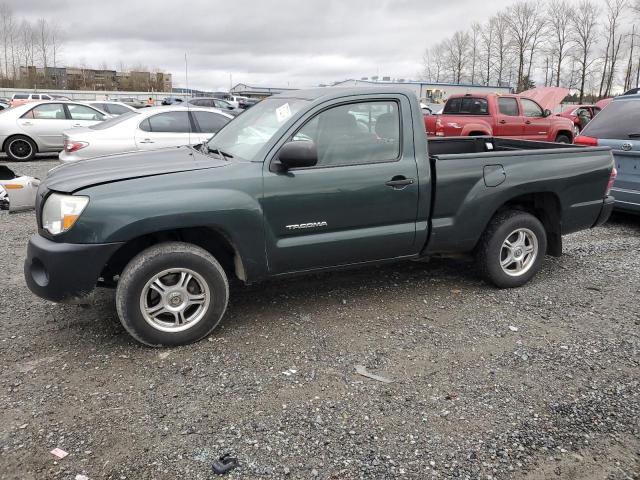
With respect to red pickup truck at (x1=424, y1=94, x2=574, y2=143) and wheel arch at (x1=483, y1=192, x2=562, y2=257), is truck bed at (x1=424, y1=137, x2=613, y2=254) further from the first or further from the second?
red pickup truck at (x1=424, y1=94, x2=574, y2=143)

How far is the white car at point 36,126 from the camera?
12641 millimetres

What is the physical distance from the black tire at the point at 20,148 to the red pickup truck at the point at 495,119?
32.5 feet

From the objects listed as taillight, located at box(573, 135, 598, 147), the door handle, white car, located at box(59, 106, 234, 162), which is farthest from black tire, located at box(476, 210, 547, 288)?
white car, located at box(59, 106, 234, 162)

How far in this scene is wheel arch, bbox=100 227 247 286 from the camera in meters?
3.64

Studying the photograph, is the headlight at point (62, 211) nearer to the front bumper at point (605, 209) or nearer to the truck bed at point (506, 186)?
the truck bed at point (506, 186)

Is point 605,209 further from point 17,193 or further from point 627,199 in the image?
point 17,193

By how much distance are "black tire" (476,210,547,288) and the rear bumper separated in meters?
2.57

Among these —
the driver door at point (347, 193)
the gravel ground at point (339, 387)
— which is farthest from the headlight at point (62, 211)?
the driver door at point (347, 193)

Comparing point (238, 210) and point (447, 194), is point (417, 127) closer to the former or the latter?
point (447, 194)

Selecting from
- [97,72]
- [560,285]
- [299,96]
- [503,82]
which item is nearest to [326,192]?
[299,96]

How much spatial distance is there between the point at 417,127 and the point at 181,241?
2076 mm

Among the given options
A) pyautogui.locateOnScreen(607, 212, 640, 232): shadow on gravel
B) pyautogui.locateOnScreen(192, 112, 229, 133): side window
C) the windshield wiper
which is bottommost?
pyautogui.locateOnScreen(607, 212, 640, 232): shadow on gravel

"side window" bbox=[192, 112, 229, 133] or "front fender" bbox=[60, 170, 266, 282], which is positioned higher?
"side window" bbox=[192, 112, 229, 133]

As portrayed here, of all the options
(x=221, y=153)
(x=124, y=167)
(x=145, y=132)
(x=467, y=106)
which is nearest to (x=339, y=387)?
(x=221, y=153)
